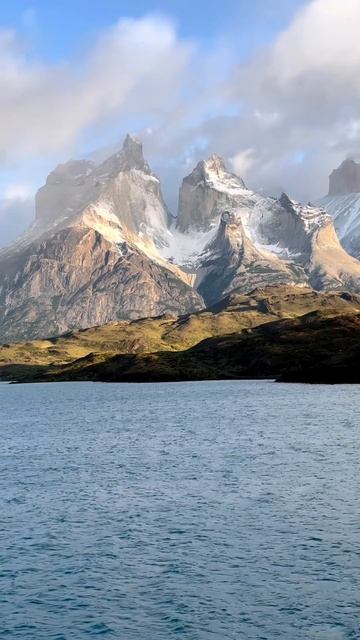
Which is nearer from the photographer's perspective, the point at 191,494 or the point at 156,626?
the point at 156,626

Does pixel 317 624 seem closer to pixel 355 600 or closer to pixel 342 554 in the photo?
pixel 355 600

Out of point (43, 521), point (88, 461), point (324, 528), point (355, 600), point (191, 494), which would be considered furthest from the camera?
point (88, 461)

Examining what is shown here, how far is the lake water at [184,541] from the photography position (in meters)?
39.7

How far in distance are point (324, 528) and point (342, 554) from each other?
21.5ft

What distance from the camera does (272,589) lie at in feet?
144

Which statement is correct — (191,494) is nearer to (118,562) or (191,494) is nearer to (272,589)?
(118,562)

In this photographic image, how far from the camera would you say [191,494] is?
71.9m

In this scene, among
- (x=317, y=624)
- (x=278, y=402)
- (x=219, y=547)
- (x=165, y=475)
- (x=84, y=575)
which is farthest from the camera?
(x=278, y=402)

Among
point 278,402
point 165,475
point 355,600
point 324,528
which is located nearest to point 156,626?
point 355,600

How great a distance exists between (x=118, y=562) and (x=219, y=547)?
303 inches

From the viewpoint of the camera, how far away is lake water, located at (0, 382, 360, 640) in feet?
130

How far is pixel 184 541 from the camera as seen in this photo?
55000 millimetres

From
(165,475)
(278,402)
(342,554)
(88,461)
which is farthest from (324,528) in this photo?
(278,402)

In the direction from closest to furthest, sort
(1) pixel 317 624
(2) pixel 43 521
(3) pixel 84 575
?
(1) pixel 317 624, (3) pixel 84 575, (2) pixel 43 521
